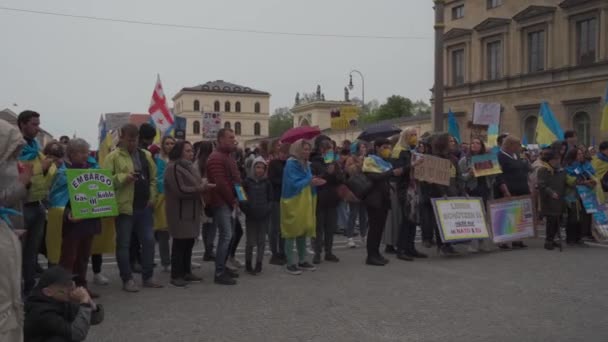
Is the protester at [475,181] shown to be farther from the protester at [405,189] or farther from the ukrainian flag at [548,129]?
the ukrainian flag at [548,129]

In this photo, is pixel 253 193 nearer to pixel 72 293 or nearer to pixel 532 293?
pixel 532 293

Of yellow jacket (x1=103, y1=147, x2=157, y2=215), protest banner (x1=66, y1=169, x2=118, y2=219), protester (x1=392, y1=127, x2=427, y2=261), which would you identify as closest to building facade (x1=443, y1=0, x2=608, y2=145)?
protester (x1=392, y1=127, x2=427, y2=261)

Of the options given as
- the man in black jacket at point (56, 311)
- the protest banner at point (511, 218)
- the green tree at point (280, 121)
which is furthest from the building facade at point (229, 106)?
the man in black jacket at point (56, 311)

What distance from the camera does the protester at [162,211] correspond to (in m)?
8.48

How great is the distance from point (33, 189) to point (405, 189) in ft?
18.8

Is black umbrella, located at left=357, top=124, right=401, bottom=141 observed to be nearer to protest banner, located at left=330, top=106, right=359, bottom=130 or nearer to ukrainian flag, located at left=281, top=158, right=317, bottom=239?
ukrainian flag, located at left=281, top=158, right=317, bottom=239

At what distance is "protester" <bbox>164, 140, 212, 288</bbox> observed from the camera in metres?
7.47

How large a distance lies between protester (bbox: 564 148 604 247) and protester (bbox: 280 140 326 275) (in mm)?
5118

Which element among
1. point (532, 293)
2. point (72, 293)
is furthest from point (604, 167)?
point (72, 293)

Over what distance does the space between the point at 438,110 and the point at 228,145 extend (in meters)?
8.81

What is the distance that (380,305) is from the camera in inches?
257

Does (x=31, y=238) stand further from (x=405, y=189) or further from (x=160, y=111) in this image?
(x=160, y=111)

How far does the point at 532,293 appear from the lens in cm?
703

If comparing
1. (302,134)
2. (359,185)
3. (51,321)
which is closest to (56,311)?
(51,321)
